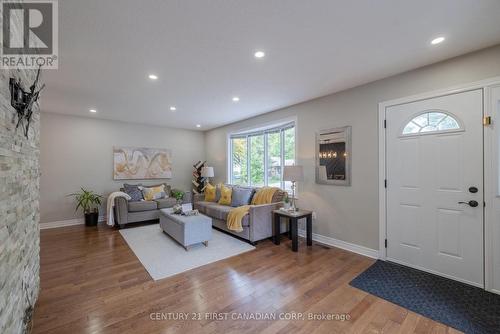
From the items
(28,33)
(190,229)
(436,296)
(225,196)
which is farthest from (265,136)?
(28,33)

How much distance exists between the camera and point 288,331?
1697 millimetres

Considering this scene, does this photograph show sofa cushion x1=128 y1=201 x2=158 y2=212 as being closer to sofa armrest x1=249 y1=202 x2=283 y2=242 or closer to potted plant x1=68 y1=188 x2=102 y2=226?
potted plant x1=68 y1=188 x2=102 y2=226

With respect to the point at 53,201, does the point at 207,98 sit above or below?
above

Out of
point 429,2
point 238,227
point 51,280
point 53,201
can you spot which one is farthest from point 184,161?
point 429,2

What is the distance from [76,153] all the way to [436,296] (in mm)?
6744

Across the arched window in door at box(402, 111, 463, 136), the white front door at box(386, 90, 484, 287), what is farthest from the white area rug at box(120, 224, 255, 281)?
the arched window in door at box(402, 111, 463, 136)

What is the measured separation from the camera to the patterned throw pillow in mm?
5215

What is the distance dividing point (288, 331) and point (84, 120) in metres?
5.92

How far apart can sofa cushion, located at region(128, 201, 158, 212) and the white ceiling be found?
2.34m

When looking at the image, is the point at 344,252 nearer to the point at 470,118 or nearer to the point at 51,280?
the point at 470,118

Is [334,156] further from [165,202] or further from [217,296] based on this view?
[165,202]

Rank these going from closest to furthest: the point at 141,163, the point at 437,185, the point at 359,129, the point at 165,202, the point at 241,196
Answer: the point at 437,185 → the point at 359,129 → the point at 241,196 → the point at 165,202 → the point at 141,163

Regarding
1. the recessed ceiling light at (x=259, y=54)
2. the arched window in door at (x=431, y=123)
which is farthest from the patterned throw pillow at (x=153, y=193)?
the arched window in door at (x=431, y=123)

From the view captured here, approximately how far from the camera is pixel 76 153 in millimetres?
4949
